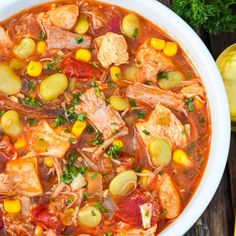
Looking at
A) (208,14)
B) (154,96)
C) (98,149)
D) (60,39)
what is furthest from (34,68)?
(208,14)

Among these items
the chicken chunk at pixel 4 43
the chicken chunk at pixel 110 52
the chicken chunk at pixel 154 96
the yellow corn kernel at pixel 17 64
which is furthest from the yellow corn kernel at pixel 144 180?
the chicken chunk at pixel 4 43

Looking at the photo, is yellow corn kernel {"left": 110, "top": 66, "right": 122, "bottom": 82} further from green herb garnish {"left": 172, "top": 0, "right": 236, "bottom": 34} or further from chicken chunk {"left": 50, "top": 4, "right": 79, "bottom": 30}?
green herb garnish {"left": 172, "top": 0, "right": 236, "bottom": 34}

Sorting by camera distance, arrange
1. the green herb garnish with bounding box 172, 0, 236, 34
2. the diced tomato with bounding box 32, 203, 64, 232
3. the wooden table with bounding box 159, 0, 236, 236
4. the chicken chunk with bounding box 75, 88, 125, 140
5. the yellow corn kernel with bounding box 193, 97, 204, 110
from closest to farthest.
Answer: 1. the diced tomato with bounding box 32, 203, 64, 232
2. the chicken chunk with bounding box 75, 88, 125, 140
3. the yellow corn kernel with bounding box 193, 97, 204, 110
4. the green herb garnish with bounding box 172, 0, 236, 34
5. the wooden table with bounding box 159, 0, 236, 236

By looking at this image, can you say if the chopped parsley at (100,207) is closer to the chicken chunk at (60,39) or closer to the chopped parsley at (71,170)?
the chopped parsley at (71,170)

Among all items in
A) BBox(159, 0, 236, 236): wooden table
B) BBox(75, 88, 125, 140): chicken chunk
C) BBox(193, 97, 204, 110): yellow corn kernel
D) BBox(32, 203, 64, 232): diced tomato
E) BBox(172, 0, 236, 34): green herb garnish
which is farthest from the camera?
BBox(159, 0, 236, 236): wooden table

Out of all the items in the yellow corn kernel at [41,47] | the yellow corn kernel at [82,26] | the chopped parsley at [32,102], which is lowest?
the chopped parsley at [32,102]

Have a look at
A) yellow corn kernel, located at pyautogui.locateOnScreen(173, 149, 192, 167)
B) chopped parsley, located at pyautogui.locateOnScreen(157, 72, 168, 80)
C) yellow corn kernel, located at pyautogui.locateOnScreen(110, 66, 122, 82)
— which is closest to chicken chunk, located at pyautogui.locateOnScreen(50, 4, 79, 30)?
yellow corn kernel, located at pyautogui.locateOnScreen(110, 66, 122, 82)

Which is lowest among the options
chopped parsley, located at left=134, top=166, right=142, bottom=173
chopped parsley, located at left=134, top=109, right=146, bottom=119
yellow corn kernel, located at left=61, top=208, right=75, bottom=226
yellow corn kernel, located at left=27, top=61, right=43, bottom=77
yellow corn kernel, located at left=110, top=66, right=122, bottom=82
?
yellow corn kernel, located at left=61, top=208, right=75, bottom=226
